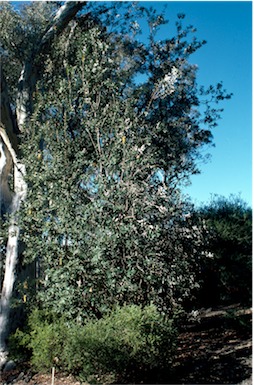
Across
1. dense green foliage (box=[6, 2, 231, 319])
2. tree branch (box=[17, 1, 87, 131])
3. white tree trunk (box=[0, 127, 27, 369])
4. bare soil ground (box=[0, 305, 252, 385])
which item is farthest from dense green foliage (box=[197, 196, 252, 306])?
tree branch (box=[17, 1, 87, 131])

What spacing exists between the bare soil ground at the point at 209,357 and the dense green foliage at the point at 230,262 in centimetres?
38

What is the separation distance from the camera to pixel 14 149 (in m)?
7.94

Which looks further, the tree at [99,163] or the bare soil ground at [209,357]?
the tree at [99,163]

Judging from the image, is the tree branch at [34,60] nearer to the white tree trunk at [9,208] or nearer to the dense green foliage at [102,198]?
the dense green foliage at [102,198]

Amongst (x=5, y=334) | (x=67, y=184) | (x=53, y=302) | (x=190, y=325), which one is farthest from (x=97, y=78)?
(x=190, y=325)

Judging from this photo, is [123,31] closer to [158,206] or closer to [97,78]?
[97,78]

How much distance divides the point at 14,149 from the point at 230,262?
5.47 metres

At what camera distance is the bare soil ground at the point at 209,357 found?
5.55 meters

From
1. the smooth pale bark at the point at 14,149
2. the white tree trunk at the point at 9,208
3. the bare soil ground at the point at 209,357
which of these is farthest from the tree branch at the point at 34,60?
the bare soil ground at the point at 209,357

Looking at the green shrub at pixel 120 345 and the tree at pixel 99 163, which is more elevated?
the tree at pixel 99 163

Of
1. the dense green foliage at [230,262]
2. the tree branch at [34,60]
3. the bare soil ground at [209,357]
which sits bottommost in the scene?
the bare soil ground at [209,357]

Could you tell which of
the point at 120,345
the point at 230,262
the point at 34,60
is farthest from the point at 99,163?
the point at 230,262

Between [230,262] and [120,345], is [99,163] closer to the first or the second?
[120,345]

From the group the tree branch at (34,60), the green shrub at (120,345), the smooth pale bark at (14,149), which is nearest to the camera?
the green shrub at (120,345)
